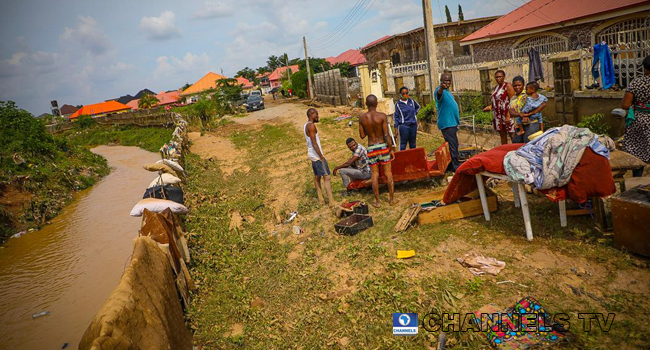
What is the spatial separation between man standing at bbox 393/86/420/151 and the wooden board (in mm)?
2791

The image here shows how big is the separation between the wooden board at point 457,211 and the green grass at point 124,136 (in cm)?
2128

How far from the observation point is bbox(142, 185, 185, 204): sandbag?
22.0ft

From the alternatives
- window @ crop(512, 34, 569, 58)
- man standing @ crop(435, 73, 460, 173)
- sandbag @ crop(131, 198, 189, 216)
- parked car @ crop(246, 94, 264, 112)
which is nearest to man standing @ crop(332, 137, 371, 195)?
man standing @ crop(435, 73, 460, 173)

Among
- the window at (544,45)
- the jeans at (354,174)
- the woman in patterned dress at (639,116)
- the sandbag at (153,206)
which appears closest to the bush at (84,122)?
the window at (544,45)

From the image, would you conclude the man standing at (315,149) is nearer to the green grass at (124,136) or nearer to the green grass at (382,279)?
the green grass at (382,279)

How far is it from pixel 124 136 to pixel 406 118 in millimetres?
29896

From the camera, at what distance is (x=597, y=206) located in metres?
4.40

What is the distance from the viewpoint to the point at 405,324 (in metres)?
3.62

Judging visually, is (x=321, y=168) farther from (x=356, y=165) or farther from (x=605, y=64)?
(x=605, y=64)

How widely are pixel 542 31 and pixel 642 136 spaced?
46.6 feet

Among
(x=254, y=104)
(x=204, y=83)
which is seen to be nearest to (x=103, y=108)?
(x=204, y=83)

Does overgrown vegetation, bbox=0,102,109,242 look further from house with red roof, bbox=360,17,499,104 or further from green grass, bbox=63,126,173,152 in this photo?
house with red roof, bbox=360,17,499,104

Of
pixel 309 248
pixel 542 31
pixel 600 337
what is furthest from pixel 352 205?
pixel 542 31

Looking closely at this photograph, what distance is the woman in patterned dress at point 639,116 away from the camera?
510cm
